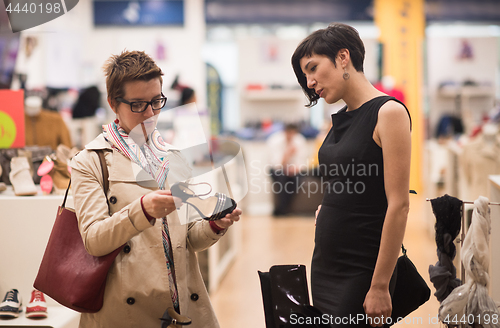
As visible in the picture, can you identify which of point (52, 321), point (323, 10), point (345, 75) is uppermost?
point (323, 10)

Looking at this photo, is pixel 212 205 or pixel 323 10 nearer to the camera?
pixel 212 205

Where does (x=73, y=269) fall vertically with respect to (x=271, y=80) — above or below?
below

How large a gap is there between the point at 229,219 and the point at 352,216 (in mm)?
354

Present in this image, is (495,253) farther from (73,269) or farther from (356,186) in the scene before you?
(73,269)

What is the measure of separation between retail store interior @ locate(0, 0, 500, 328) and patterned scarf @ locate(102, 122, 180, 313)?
265 cm

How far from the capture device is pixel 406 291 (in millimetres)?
1362

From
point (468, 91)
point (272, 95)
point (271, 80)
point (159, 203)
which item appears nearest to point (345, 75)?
point (159, 203)

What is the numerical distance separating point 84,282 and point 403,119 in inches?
38.5

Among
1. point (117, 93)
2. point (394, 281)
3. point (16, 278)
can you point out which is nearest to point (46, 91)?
point (16, 278)

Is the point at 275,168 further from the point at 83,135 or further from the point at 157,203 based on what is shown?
the point at 157,203

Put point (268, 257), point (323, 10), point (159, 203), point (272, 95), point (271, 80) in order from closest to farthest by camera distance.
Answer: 1. point (159, 203)
2. point (268, 257)
3. point (272, 95)
4. point (271, 80)
5. point (323, 10)

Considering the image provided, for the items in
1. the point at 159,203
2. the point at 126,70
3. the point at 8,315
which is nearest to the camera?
the point at 159,203

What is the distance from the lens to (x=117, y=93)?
1.30m

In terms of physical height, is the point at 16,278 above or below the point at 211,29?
below
